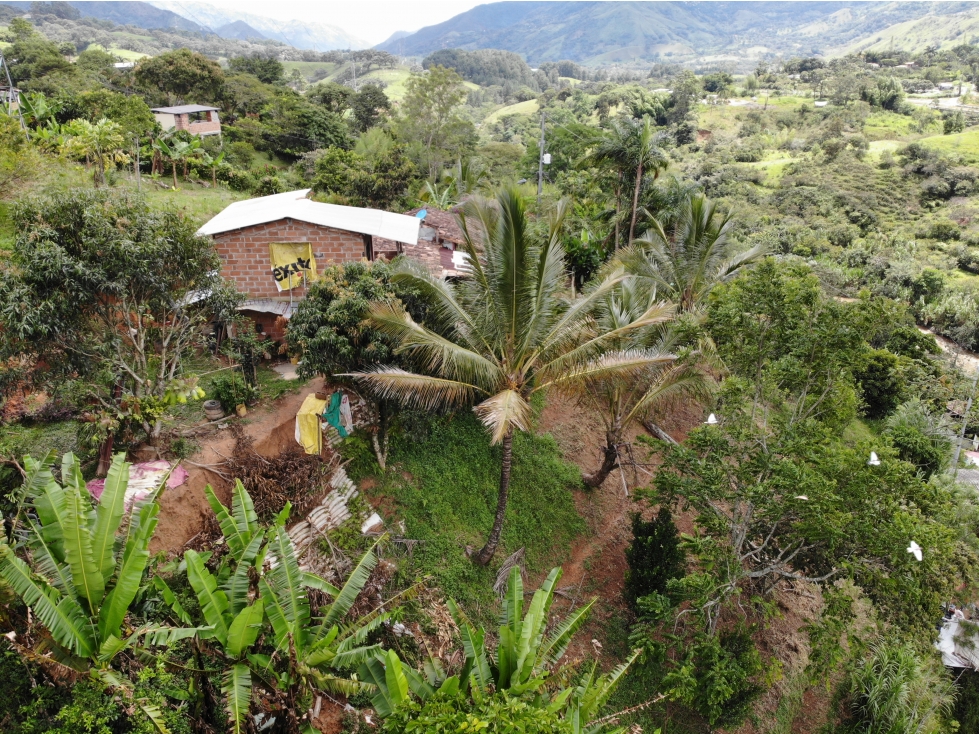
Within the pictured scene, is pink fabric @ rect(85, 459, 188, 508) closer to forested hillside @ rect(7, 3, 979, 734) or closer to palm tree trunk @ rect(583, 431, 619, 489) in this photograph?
forested hillside @ rect(7, 3, 979, 734)

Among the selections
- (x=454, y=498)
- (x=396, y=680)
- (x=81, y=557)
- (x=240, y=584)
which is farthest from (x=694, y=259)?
(x=81, y=557)

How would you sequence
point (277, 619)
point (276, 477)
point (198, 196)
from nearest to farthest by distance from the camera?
1. point (277, 619)
2. point (276, 477)
3. point (198, 196)

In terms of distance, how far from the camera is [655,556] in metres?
12.1

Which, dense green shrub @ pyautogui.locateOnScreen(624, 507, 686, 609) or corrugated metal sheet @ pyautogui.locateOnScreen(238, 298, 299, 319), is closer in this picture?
dense green shrub @ pyautogui.locateOnScreen(624, 507, 686, 609)

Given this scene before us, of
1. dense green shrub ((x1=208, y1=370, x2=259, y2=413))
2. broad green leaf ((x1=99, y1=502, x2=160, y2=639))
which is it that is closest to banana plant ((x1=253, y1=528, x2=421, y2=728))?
broad green leaf ((x1=99, y1=502, x2=160, y2=639))

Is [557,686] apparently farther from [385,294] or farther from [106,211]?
[106,211]

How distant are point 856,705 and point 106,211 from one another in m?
16.7

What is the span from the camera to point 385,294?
419 inches

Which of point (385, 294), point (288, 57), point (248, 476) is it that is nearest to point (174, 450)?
point (248, 476)

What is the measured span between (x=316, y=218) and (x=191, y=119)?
28.5 m

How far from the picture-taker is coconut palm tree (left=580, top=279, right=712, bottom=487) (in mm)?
10828

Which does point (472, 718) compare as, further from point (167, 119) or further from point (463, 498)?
point (167, 119)

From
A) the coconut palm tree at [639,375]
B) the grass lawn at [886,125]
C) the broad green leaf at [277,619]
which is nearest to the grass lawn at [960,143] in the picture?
the grass lawn at [886,125]

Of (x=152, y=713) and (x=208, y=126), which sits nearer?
(x=152, y=713)
